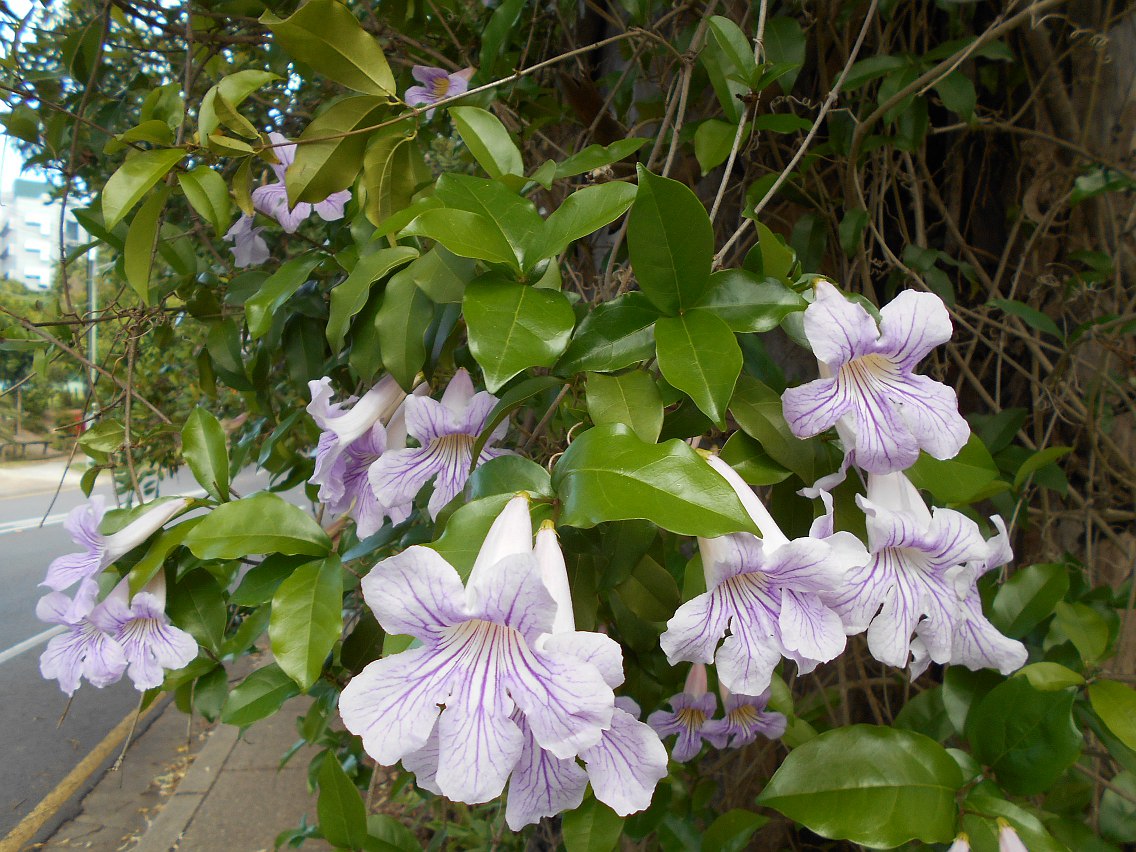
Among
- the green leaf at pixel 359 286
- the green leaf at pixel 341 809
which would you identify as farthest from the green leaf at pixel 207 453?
the green leaf at pixel 341 809

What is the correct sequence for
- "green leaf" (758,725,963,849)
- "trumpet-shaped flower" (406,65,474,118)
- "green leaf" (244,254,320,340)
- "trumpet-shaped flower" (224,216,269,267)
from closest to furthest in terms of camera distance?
"green leaf" (758,725,963,849), "green leaf" (244,254,320,340), "trumpet-shaped flower" (224,216,269,267), "trumpet-shaped flower" (406,65,474,118)

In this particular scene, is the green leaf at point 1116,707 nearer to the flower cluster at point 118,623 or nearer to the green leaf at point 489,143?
the green leaf at point 489,143

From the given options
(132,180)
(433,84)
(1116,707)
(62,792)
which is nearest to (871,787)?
(1116,707)

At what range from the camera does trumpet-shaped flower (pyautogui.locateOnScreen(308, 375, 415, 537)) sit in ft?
2.80

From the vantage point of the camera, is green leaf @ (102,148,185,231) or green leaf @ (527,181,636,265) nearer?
green leaf @ (527,181,636,265)

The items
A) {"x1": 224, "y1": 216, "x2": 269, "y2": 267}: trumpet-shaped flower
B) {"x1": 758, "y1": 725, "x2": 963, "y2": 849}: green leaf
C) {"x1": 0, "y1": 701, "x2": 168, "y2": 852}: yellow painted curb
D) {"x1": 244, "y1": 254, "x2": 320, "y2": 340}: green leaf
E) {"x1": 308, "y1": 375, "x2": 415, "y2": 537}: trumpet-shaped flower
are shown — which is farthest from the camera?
{"x1": 0, "y1": 701, "x2": 168, "y2": 852}: yellow painted curb

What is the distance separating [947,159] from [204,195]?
155 cm

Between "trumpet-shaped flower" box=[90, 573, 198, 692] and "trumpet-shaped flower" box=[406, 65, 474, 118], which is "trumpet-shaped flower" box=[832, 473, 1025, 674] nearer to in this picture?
"trumpet-shaped flower" box=[90, 573, 198, 692]

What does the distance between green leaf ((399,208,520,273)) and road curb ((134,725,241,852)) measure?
8.77 ft

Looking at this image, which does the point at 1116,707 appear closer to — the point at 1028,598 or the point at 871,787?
the point at 1028,598

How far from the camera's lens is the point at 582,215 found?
0.67m

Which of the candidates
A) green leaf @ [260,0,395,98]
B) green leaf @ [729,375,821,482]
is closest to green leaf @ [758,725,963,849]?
green leaf @ [729,375,821,482]

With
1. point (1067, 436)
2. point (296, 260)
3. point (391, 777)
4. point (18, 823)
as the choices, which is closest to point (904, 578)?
point (296, 260)

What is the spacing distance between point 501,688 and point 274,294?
67cm
